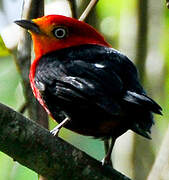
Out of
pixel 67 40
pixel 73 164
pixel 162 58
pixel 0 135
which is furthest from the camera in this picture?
pixel 162 58

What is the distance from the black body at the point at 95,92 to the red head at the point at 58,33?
23cm

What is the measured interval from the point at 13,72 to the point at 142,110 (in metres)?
3.01

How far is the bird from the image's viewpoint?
3803 mm

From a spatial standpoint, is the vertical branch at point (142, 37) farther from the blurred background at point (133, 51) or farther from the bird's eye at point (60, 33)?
the bird's eye at point (60, 33)

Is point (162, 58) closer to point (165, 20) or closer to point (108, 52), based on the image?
point (165, 20)

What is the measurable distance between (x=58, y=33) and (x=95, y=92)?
3.95 feet

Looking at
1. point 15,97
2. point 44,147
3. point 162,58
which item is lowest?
point 15,97

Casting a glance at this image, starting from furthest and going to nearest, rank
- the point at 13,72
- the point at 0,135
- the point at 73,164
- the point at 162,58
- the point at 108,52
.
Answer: the point at 13,72 < the point at 162,58 < the point at 108,52 < the point at 73,164 < the point at 0,135

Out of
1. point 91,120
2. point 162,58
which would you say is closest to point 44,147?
point 91,120

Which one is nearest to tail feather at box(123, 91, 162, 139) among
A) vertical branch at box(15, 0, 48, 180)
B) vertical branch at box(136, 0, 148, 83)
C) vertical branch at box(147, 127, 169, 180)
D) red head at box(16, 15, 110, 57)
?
vertical branch at box(147, 127, 169, 180)

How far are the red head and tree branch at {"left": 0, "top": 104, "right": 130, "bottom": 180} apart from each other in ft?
4.29

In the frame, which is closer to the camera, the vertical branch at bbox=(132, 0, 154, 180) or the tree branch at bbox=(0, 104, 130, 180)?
the tree branch at bbox=(0, 104, 130, 180)

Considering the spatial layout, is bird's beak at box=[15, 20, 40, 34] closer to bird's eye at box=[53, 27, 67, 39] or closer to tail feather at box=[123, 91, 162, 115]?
bird's eye at box=[53, 27, 67, 39]

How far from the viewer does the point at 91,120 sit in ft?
13.4
